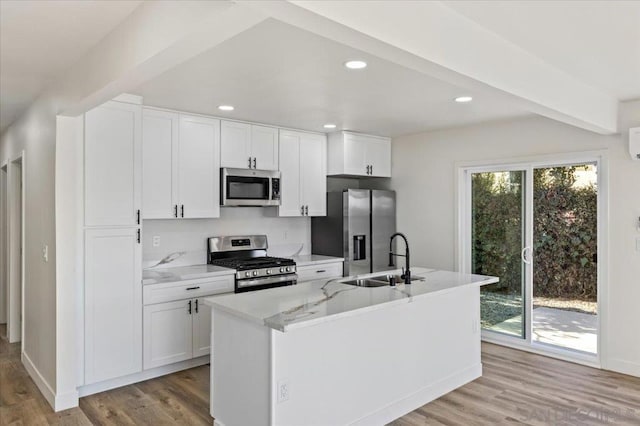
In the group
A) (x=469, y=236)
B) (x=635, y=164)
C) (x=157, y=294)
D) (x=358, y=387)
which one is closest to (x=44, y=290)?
(x=157, y=294)

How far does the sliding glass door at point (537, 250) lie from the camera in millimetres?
4363

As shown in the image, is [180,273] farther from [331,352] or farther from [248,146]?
[331,352]

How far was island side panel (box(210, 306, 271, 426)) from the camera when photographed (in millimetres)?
2541

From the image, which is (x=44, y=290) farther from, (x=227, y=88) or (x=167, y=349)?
(x=227, y=88)

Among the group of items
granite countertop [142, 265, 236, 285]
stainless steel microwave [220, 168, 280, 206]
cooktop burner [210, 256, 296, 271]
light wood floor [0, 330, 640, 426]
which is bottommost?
light wood floor [0, 330, 640, 426]

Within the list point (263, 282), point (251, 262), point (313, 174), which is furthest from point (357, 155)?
point (263, 282)

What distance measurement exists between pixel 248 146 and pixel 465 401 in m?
3.12

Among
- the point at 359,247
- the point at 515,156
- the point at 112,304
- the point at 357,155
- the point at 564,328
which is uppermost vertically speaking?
the point at 357,155

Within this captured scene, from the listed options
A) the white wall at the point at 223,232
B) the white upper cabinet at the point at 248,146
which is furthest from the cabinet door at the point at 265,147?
the white wall at the point at 223,232

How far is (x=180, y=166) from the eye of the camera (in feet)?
14.0

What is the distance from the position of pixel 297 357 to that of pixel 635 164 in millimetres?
3392

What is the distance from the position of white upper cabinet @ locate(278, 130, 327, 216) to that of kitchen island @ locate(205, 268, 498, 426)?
1.79 meters

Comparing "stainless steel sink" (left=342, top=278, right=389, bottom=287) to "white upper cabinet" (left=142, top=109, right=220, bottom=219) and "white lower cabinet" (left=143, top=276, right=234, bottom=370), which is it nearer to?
"white lower cabinet" (left=143, top=276, right=234, bottom=370)

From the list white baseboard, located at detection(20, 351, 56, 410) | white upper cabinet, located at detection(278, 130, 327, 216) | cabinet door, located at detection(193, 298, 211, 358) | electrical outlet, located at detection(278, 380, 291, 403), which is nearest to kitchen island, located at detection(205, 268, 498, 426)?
electrical outlet, located at detection(278, 380, 291, 403)
